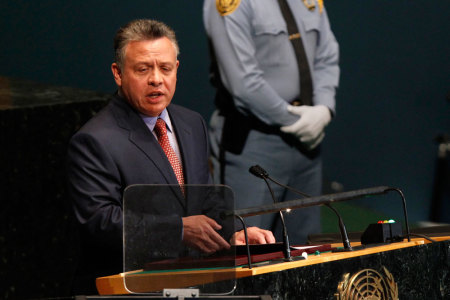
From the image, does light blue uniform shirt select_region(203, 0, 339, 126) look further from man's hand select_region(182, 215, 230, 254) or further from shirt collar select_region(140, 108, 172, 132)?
man's hand select_region(182, 215, 230, 254)

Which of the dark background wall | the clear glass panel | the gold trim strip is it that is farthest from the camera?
Answer: the dark background wall

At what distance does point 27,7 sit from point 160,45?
6.39 feet

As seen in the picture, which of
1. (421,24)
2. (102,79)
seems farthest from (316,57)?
(102,79)

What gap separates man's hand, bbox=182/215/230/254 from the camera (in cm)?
184

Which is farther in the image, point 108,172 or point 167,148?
point 167,148

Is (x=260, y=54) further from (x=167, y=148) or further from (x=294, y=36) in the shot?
(x=167, y=148)

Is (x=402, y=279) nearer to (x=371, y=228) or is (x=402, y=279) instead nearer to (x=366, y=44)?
(x=371, y=228)

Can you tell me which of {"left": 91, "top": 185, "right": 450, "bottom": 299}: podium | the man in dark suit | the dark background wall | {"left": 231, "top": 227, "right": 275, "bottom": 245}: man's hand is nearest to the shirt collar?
the man in dark suit

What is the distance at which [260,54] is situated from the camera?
4410mm

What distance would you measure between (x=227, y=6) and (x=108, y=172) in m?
2.21

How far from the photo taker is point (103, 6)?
14.2 feet

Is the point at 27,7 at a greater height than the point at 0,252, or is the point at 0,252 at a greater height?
the point at 27,7

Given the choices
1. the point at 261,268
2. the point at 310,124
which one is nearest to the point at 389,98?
the point at 310,124

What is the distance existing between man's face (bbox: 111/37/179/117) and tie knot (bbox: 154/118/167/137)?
0.07 m
